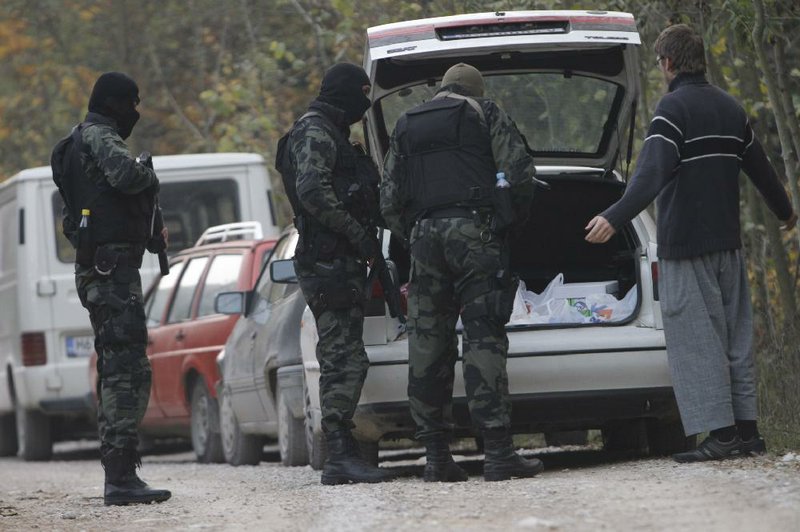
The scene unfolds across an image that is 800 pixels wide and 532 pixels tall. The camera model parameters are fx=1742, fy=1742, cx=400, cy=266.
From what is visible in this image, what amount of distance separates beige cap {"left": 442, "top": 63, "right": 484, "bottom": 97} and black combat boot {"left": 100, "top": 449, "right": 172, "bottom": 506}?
2.30m

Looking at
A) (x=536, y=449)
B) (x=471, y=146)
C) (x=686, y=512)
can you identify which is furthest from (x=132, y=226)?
(x=536, y=449)

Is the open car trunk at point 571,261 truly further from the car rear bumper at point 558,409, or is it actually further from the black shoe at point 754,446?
the black shoe at point 754,446

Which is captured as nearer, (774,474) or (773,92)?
(774,474)

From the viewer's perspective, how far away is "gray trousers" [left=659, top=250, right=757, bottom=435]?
25.8ft

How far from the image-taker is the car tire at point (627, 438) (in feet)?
31.4

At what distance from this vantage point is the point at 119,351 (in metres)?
8.16

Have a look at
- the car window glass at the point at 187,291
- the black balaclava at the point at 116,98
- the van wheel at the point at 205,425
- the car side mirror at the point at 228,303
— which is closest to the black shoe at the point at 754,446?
the black balaclava at the point at 116,98

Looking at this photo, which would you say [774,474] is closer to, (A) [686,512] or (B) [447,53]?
(A) [686,512]

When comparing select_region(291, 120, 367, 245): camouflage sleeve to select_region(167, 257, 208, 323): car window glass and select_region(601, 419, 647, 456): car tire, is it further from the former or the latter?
select_region(167, 257, 208, 323): car window glass

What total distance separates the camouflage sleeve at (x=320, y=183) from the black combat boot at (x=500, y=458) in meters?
1.13

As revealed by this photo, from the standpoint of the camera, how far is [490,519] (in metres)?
6.27

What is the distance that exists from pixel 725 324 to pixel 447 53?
1861 millimetres

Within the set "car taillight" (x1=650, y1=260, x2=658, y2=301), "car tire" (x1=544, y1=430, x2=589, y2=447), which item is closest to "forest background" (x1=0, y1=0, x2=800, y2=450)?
"car taillight" (x1=650, y1=260, x2=658, y2=301)

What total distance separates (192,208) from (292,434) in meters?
4.87
